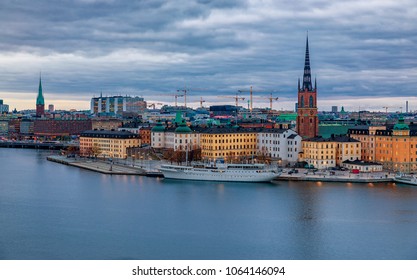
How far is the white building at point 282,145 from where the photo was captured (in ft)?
111

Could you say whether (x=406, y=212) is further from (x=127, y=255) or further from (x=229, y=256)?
(x=127, y=255)

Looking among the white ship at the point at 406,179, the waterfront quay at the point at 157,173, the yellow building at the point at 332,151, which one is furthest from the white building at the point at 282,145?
the white ship at the point at 406,179

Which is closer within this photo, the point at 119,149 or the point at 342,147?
the point at 342,147

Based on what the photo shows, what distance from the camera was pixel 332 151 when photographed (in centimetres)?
3203

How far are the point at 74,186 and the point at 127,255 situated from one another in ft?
38.5

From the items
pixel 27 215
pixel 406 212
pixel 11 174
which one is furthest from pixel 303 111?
pixel 27 215

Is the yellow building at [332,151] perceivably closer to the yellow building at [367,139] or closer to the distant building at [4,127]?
the yellow building at [367,139]

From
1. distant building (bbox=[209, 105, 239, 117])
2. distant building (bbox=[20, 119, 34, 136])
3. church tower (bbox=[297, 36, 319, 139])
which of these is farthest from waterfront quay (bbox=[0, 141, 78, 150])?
distant building (bbox=[209, 105, 239, 117])

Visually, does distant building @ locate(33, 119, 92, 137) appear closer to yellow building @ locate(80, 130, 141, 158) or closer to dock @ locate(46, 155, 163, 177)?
yellow building @ locate(80, 130, 141, 158)

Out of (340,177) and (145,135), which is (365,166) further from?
(145,135)

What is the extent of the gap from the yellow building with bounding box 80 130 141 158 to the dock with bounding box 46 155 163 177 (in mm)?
1689

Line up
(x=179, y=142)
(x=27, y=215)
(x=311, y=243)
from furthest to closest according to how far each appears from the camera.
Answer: (x=179, y=142) → (x=27, y=215) → (x=311, y=243)

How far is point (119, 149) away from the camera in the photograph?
41188mm

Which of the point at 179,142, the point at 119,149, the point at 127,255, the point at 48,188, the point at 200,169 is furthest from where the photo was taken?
the point at 119,149
